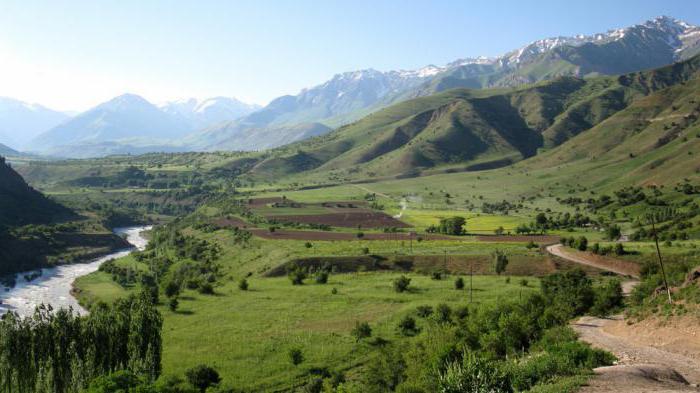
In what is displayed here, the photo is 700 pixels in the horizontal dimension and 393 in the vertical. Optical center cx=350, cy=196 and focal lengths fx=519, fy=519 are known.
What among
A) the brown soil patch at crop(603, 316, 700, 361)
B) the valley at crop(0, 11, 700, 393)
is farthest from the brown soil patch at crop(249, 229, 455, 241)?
the brown soil patch at crop(603, 316, 700, 361)

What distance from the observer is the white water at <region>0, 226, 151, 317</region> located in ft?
372

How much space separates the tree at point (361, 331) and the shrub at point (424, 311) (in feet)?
30.3

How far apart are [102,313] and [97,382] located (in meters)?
20.7

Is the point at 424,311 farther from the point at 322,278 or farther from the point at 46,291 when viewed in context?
the point at 46,291

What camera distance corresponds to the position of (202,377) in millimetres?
57750

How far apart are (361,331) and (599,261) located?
183 feet

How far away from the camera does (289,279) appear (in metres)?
105

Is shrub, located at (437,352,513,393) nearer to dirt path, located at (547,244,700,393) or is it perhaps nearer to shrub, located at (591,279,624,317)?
dirt path, located at (547,244,700,393)

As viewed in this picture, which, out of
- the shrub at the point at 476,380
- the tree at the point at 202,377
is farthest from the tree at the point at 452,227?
the shrub at the point at 476,380

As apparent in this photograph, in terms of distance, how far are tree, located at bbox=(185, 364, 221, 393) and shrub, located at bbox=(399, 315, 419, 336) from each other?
83.6 ft

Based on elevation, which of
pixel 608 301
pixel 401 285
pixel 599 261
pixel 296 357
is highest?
pixel 608 301

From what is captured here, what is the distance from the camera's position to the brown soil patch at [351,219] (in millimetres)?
166113

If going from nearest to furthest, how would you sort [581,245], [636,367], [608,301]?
[636,367]
[608,301]
[581,245]

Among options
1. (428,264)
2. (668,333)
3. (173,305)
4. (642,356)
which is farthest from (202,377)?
(428,264)
